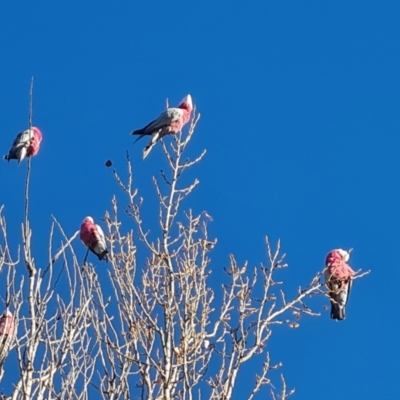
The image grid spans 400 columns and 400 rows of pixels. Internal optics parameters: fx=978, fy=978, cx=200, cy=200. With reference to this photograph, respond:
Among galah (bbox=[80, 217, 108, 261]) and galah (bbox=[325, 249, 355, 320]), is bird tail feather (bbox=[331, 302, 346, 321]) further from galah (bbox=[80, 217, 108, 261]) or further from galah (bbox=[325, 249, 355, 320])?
galah (bbox=[80, 217, 108, 261])

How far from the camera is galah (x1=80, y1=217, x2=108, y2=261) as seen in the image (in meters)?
7.30

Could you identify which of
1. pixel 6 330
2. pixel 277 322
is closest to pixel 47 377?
pixel 6 330

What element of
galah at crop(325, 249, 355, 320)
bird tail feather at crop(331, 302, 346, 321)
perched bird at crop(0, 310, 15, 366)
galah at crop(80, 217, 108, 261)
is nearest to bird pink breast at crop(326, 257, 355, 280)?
galah at crop(325, 249, 355, 320)

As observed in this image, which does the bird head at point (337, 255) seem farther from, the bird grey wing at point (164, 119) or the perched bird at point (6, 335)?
the perched bird at point (6, 335)

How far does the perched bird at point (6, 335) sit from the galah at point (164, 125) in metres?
2.21

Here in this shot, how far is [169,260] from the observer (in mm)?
5172

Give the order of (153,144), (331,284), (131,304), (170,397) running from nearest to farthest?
(170,397)
(131,304)
(331,284)
(153,144)

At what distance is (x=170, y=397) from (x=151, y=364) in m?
0.23

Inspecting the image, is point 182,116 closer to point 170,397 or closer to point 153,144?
point 153,144

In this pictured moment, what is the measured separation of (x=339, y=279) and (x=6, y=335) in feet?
6.87

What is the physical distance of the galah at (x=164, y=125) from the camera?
278 inches

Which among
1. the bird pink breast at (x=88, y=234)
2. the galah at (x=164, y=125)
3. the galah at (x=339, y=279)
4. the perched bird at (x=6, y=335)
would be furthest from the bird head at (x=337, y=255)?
the perched bird at (x=6, y=335)

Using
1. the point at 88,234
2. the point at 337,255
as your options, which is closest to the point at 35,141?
the point at 88,234

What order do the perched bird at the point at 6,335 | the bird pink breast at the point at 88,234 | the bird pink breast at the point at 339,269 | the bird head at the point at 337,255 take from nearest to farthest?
the perched bird at the point at 6,335, the bird pink breast at the point at 339,269, the bird head at the point at 337,255, the bird pink breast at the point at 88,234
